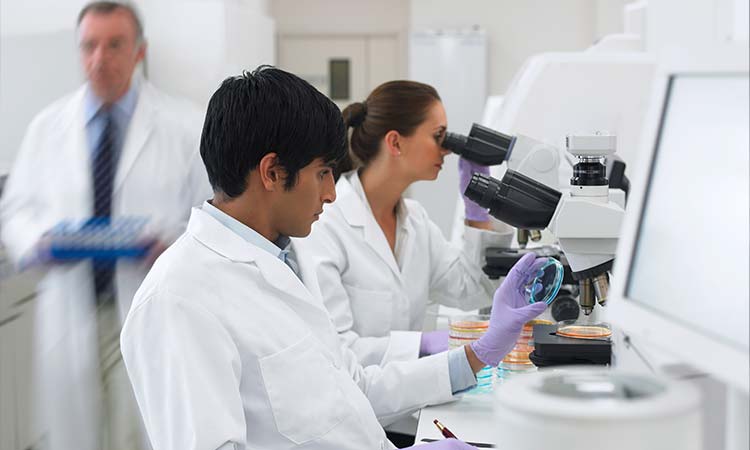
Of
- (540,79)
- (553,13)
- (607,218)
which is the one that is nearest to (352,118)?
(540,79)

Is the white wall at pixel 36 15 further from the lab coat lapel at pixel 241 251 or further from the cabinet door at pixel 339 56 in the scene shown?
the cabinet door at pixel 339 56

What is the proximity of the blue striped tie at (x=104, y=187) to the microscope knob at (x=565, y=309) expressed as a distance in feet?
4.29

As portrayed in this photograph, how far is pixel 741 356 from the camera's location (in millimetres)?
573

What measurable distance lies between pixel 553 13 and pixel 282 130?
5458 mm

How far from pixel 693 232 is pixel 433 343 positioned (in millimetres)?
1382

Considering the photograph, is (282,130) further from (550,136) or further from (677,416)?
(550,136)

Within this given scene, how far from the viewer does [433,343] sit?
2014 millimetres

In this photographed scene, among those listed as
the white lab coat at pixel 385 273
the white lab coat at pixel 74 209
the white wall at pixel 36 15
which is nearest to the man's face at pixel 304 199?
the white lab coat at pixel 385 273

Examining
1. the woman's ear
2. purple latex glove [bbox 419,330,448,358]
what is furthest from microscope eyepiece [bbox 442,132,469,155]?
purple latex glove [bbox 419,330,448,358]

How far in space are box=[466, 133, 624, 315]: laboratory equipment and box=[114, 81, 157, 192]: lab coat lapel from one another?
1501mm

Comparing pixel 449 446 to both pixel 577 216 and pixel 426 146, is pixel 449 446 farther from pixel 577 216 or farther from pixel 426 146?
pixel 426 146

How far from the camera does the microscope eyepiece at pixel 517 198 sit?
4.50 ft

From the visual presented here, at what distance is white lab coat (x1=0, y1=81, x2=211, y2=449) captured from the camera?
247cm

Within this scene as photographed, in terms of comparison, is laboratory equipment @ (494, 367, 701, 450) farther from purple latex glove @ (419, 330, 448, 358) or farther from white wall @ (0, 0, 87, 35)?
white wall @ (0, 0, 87, 35)
